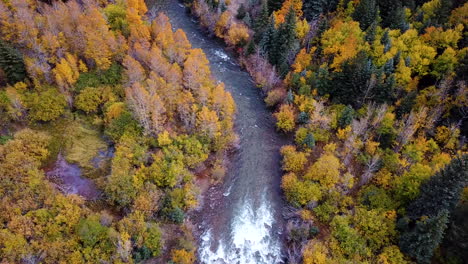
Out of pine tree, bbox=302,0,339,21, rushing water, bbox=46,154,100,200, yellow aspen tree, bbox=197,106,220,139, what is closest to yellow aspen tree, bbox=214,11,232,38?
pine tree, bbox=302,0,339,21

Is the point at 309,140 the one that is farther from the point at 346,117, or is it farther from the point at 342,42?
the point at 342,42

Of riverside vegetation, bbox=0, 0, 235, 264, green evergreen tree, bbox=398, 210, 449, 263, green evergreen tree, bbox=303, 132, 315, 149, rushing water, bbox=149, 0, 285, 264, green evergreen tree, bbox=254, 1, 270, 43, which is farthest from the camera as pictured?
green evergreen tree, bbox=254, 1, 270, 43

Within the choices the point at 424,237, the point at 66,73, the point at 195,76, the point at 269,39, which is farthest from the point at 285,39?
the point at 424,237

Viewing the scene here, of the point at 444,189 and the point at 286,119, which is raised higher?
the point at 444,189

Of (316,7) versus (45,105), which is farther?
(316,7)

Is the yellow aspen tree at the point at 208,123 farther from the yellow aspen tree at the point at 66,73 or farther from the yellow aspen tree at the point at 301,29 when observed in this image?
the yellow aspen tree at the point at 301,29

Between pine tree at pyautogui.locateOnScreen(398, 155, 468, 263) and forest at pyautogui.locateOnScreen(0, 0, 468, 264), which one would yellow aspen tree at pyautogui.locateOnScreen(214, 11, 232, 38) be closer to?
forest at pyautogui.locateOnScreen(0, 0, 468, 264)
